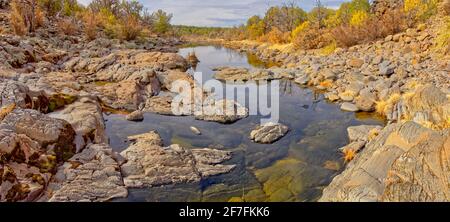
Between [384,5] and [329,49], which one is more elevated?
[384,5]

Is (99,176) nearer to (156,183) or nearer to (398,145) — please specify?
(156,183)

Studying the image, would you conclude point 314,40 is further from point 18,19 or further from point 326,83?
point 18,19

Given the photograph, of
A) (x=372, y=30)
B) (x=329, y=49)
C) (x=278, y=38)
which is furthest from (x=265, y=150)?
(x=278, y=38)

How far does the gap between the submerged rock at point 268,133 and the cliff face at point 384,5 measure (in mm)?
21778

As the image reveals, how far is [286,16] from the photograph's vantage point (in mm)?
47938

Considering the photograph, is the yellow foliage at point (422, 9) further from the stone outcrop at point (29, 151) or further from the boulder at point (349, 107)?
the stone outcrop at point (29, 151)

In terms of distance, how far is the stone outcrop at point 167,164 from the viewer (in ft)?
23.7

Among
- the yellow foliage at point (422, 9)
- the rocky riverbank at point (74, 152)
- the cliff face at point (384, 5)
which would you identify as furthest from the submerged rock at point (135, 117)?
the cliff face at point (384, 5)

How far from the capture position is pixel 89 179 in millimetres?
6785

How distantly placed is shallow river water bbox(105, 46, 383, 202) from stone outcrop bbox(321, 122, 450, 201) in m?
1.76

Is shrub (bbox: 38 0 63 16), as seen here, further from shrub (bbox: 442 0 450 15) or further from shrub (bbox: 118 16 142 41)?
shrub (bbox: 442 0 450 15)

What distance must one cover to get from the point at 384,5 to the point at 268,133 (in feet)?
80.1

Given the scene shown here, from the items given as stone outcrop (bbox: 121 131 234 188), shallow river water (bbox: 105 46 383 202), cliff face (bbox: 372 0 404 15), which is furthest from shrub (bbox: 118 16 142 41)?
stone outcrop (bbox: 121 131 234 188)
